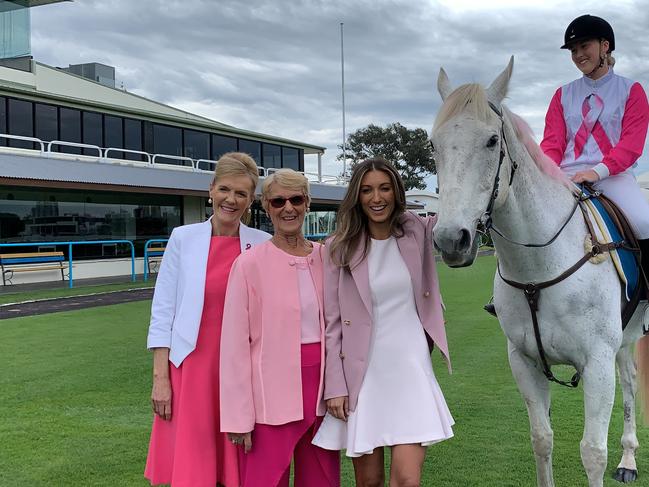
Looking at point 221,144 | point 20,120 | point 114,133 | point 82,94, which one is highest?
point 82,94

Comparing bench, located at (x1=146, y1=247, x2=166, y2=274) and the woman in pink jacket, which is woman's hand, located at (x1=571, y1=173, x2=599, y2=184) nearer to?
the woman in pink jacket

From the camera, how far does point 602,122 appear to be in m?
3.43

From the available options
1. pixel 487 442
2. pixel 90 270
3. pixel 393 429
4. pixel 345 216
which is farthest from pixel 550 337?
pixel 90 270

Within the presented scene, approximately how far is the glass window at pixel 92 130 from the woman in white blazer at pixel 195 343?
19.7 metres

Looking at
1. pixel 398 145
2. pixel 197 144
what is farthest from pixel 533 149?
pixel 398 145

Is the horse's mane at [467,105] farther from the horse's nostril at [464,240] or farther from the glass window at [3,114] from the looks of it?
the glass window at [3,114]

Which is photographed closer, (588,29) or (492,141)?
(492,141)

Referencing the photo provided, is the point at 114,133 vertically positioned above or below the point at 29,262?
above

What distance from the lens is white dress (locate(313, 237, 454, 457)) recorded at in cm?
246

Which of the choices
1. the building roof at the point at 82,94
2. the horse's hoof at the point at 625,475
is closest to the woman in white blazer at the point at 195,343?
the horse's hoof at the point at 625,475

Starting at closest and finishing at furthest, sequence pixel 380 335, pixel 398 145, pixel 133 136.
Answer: pixel 380 335 < pixel 133 136 < pixel 398 145

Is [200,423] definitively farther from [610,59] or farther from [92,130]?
[92,130]

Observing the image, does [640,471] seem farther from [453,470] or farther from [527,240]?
[527,240]

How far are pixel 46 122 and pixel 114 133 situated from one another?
277cm
